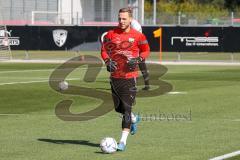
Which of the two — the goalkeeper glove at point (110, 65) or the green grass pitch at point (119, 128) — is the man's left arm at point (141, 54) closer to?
the goalkeeper glove at point (110, 65)

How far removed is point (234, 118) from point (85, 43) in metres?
32.5

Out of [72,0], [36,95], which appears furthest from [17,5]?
[36,95]

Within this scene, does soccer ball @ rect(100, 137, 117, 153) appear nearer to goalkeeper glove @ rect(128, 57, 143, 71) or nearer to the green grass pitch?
the green grass pitch

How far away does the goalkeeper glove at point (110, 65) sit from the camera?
1152cm

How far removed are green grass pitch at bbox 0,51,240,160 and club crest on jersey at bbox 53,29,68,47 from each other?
23941 mm

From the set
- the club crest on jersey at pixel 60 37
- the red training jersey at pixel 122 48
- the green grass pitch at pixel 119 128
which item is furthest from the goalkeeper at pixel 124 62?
the club crest on jersey at pixel 60 37

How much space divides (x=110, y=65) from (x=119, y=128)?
295cm

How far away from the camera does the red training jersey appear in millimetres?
11648

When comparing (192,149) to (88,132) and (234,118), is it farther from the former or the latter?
(234,118)

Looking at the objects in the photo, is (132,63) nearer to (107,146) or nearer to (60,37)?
(107,146)

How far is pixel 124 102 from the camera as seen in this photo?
1169cm

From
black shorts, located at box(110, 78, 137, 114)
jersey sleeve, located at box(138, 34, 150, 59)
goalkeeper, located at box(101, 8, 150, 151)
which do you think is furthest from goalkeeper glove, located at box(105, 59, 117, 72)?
jersey sleeve, located at box(138, 34, 150, 59)

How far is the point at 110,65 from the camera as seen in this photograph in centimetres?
1152

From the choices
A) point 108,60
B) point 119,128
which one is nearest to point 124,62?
point 108,60
